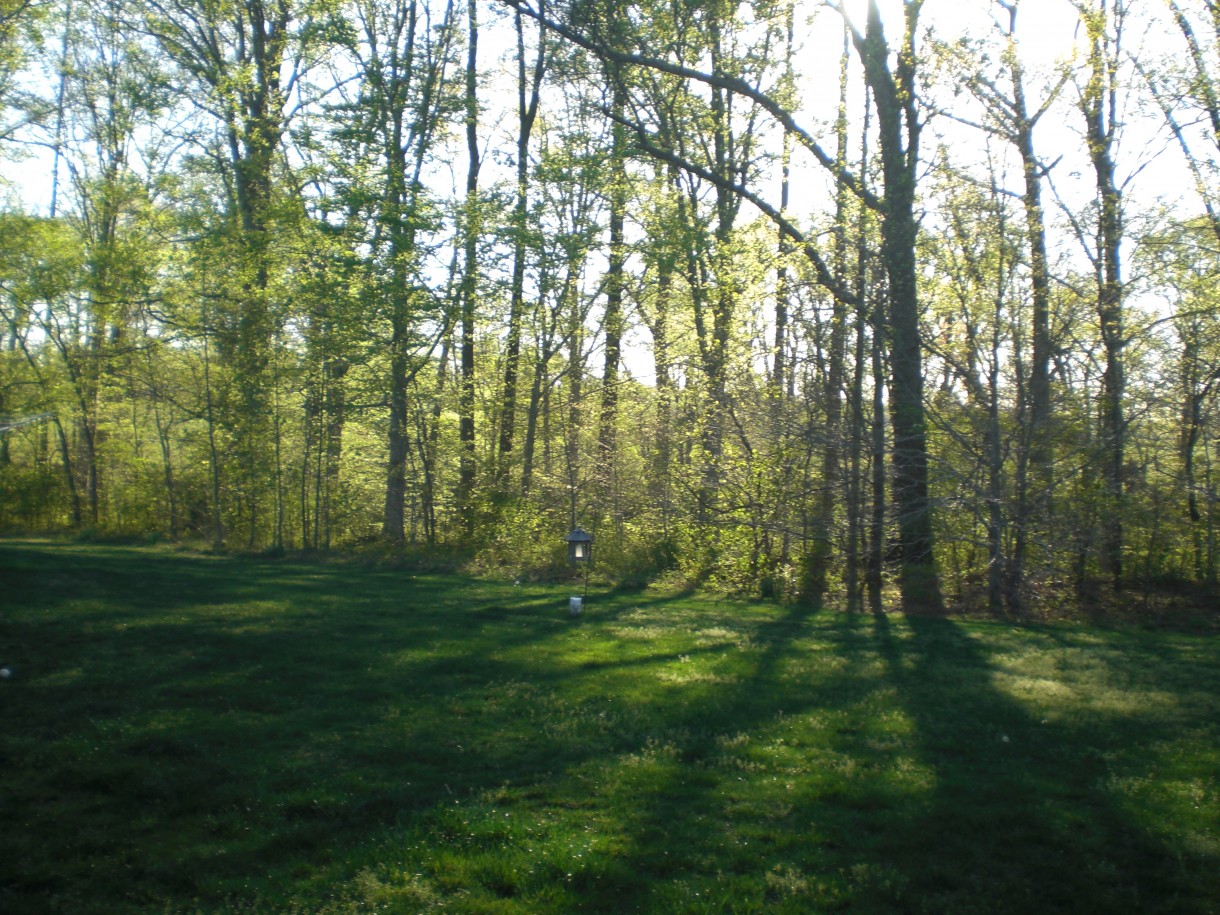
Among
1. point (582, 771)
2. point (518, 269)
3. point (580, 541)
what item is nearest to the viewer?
point (582, 771)

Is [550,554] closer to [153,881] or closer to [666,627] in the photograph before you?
[666,627]

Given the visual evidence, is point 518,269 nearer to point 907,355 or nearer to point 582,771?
point 907,355

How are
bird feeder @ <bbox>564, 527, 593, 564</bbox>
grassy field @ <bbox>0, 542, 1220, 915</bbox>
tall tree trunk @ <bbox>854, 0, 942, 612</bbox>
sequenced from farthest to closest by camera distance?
tall tree trunk @ <bbox>854, 0, 942, 612</bbox>
bird feeder @ <bbox>564, 527, 593, 564</bbox>
grassy field @ <bbox>0, 542, 1220, 915</bbox>

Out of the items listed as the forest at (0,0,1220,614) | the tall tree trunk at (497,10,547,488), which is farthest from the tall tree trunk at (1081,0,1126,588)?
the tall tree trunk at (497,10,547,488)

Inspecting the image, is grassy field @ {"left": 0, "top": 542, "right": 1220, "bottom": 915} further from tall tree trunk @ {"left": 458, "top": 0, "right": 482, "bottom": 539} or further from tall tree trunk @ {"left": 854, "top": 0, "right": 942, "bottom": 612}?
tall tree trunk @ {"left": 458, "top": 0, "right": 482, "bottom": 539}

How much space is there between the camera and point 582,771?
5.12 meters

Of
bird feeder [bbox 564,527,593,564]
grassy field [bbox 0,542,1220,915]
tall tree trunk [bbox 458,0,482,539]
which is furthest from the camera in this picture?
tall tree trunk [bbox 458,0,482,539]

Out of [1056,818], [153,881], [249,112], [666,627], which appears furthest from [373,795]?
[249,112]

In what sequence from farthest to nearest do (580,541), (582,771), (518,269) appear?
(518,269), (580,541), (582,771)

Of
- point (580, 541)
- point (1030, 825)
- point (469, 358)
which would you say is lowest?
point (1030, 825)

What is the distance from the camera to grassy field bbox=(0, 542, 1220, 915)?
3.70 metres

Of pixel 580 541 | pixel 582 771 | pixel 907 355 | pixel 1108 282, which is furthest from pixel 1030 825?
pixel 1108 282

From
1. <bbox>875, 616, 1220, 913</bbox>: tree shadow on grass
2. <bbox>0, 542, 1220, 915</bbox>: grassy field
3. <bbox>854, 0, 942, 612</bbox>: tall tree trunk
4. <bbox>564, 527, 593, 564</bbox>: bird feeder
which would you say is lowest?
<bbox>875, 616, 1220, 913</bbox>: tree shadow on grass

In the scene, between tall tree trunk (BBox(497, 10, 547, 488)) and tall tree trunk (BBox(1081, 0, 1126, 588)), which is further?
tall tree trunk (BBox(497, 10, 547, 488))
